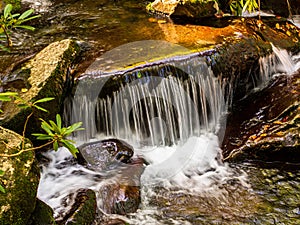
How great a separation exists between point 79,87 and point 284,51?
10.9 ft

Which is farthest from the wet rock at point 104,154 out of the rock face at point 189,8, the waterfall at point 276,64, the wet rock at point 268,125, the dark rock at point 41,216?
the rock face at point 189,8

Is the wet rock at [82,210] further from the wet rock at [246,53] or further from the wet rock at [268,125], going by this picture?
the wet rock at [246,53]

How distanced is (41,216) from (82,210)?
451 mm

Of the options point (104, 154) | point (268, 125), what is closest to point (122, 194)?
point (104, 154)

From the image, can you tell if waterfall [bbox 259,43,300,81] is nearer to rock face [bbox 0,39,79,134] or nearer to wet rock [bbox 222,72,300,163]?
wet rock [bbox 222,72,300,163]

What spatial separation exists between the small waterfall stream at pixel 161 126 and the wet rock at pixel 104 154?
99mm

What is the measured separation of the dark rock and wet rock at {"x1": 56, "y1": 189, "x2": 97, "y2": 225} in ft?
0.61

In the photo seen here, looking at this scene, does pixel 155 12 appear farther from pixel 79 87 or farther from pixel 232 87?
pixel 79 87

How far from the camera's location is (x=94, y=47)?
218 inches

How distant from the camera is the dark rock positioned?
301 centimetres

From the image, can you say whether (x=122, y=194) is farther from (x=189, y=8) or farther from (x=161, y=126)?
(x=189, y=8)

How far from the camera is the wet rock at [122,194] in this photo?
12.2 feet

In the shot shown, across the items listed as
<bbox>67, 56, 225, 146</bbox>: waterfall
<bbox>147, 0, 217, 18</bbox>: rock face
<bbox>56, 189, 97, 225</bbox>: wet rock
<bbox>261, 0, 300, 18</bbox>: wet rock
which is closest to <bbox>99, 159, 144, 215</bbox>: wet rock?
<bbox>56, 189, 97, 225</bbox>: wet rock

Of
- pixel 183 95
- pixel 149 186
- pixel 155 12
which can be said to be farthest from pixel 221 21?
pixel 149 186
